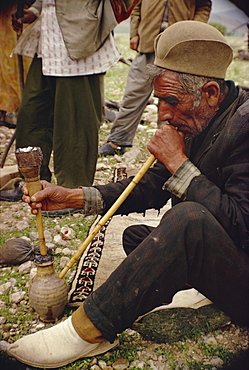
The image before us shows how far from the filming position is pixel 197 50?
2.00 metres

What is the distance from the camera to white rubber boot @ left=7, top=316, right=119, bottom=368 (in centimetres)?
197

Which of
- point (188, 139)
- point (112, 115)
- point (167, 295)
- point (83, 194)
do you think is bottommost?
point (112, 115)

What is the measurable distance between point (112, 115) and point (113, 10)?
11.3ft

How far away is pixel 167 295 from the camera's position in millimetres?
1878

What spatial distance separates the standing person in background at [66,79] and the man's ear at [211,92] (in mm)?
1507

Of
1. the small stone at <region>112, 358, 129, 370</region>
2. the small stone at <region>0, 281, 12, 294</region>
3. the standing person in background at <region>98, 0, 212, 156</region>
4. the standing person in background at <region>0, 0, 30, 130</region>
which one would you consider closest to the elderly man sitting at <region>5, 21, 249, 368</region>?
the small stone at <region>112, 358, 129, 370</region>

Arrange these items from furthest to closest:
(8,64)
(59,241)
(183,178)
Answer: (8,64) → (59,241) → (183,178)

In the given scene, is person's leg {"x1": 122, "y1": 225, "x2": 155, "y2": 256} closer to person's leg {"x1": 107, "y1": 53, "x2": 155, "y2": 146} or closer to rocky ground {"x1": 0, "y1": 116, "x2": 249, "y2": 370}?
rocky ground {"x1": 0, "y1": 116, "x2": 249, "y2": 370}

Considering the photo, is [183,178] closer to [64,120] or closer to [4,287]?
[4,287]

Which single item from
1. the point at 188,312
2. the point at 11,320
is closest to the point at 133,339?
the point at 188,312

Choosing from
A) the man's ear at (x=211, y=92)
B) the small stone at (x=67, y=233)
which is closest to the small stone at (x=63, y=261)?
the small stone at (x=67, y=233)

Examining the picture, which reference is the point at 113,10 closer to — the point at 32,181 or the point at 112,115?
the point at 32,181

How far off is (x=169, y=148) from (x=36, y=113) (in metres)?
1.97

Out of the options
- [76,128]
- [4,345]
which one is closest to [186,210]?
[4,345]
